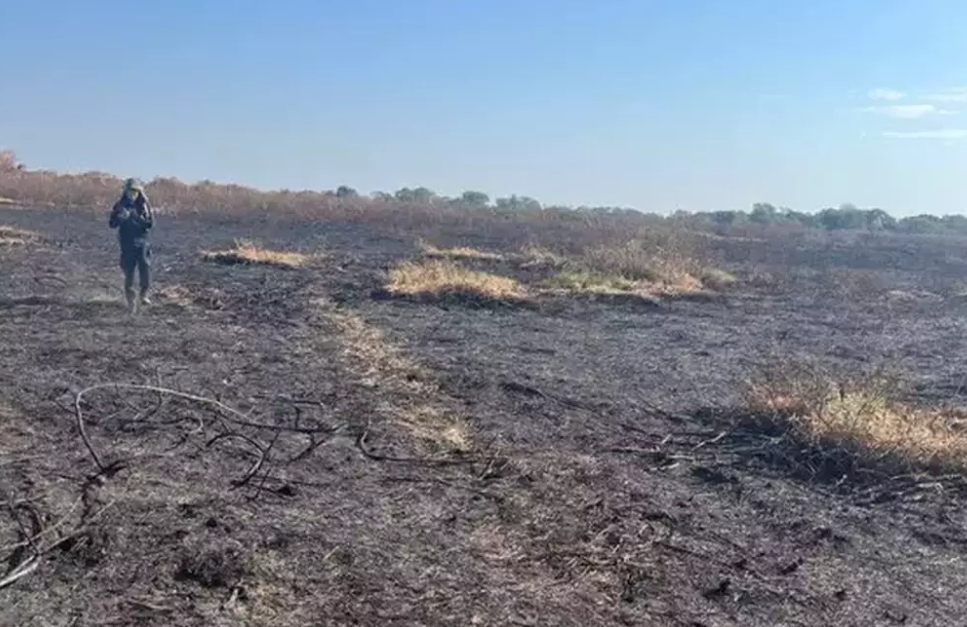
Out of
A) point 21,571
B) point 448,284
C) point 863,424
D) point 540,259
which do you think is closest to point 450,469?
point 21,571

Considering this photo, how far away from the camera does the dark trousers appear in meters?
13.6

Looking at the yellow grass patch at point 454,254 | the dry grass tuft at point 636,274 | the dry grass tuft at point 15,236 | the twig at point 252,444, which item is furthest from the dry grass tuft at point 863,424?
the dry grass tuft at point 15,236

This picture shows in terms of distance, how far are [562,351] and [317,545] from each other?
790 centimetres

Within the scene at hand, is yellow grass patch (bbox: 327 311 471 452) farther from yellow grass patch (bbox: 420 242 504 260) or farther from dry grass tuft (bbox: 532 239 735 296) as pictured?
yellow grass patch (bbox: 420 242 504 260)

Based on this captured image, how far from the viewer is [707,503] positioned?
675 cm

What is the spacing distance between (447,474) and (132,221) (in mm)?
7981

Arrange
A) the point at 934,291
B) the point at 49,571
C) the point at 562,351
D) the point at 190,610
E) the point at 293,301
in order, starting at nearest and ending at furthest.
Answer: the point at 190,610, the point at 49,571, the point at 562,351, the point at 293,301, the point at 934,291

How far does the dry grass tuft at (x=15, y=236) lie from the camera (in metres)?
23.0

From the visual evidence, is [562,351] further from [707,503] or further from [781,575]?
[781,575]

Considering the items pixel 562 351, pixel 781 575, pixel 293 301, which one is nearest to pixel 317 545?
pixel 781 575

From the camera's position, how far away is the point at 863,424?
26.4 feet

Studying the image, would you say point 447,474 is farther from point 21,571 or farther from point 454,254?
point 454,254

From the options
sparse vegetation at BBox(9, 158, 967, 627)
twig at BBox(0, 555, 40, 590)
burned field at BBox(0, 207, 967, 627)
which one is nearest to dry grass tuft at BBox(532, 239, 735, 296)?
sparse vegetation at BBox(9, 158, 967, 627)

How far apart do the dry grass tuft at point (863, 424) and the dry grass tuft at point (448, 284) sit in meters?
8.46
